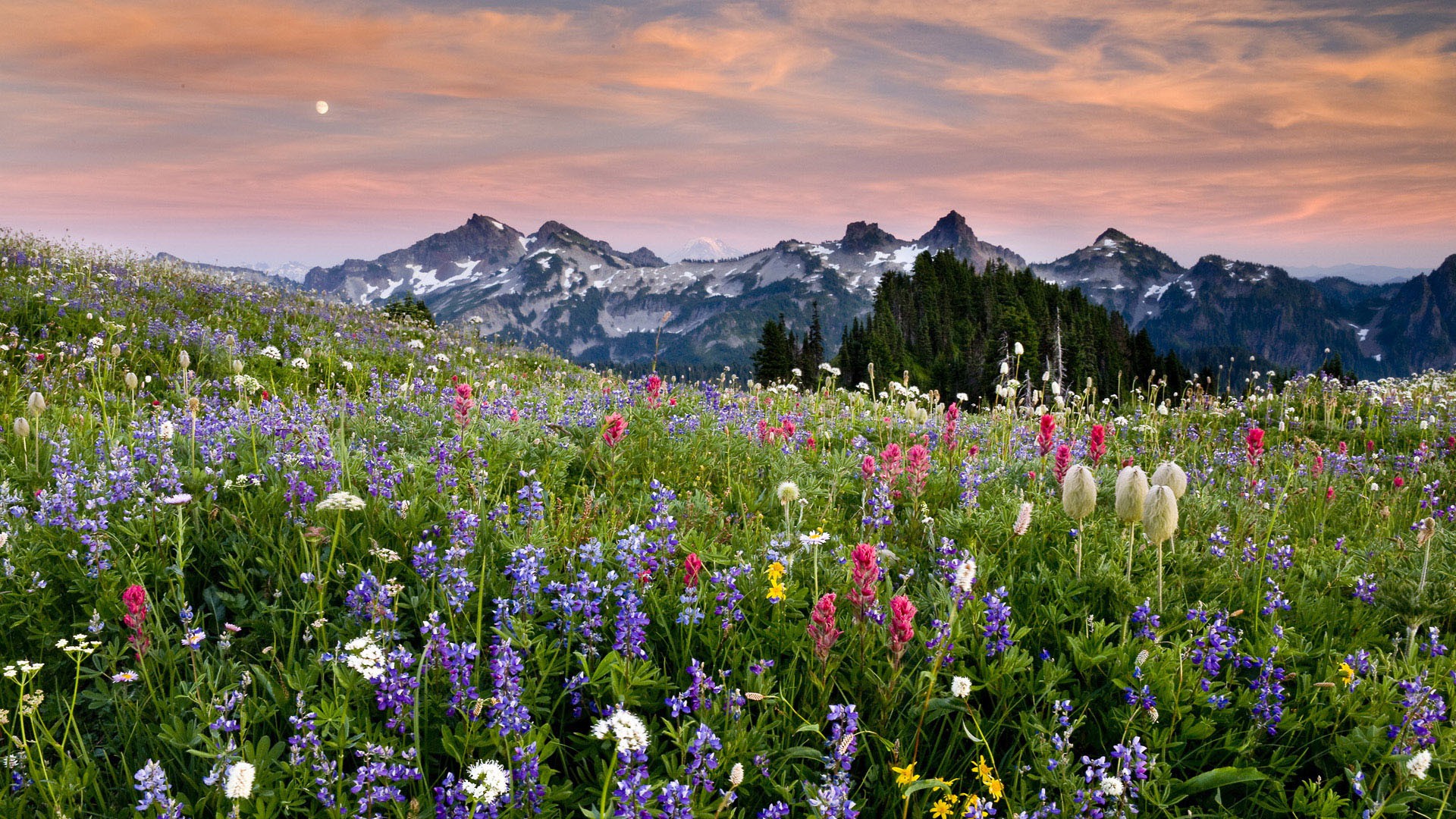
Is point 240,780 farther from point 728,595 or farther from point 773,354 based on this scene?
point 773,354

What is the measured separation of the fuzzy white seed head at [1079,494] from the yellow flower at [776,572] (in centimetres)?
134

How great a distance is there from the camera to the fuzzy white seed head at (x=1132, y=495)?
325cm

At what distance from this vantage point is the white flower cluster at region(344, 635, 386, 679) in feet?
8.44

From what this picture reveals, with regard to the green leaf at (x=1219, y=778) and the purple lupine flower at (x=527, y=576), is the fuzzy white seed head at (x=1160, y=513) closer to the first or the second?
the green leaf at (x=1219, y=778)

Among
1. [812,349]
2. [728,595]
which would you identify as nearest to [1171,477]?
[728,595]

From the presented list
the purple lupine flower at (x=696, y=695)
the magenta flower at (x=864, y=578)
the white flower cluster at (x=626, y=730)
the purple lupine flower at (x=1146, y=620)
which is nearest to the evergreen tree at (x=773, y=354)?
the purple lupine flower at (x=1146, y=620)

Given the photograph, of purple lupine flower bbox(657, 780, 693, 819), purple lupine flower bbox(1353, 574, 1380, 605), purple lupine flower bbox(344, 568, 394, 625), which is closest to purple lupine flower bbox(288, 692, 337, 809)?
purple lupine flower bbox(344, 568, 394, 625)

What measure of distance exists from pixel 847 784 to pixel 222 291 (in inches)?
754

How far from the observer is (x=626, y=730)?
7.54 feet

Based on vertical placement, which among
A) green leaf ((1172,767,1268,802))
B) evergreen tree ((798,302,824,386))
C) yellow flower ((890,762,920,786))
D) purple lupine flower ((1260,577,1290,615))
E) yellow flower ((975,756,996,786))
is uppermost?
evergreen tree ((798,302,824,386))

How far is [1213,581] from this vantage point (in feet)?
12.6

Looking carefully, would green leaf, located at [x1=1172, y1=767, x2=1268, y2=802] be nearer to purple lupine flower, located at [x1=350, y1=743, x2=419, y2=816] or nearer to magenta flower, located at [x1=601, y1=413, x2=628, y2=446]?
purple lupine flower, located at [x1=350, y1=743, x2=419, y2=816]

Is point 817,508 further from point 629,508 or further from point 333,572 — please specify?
point 333,572

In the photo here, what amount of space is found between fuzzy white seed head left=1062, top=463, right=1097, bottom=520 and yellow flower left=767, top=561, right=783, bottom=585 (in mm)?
1341
